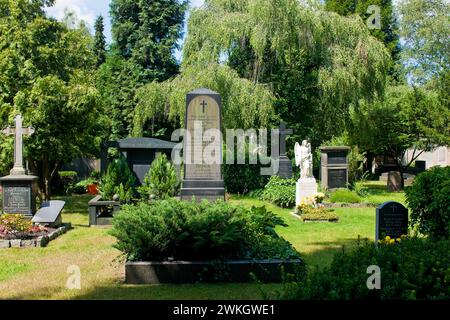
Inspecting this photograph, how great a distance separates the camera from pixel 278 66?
963 inches

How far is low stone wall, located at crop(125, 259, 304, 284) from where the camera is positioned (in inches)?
284

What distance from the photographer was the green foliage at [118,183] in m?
14.0

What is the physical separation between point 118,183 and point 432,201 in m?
9.28

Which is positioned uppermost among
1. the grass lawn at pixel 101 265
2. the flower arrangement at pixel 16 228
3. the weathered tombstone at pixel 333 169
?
the weathered tombstone at pixel 333 169

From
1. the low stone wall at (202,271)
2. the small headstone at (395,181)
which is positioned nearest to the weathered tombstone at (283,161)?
the small headstone at (395,181)

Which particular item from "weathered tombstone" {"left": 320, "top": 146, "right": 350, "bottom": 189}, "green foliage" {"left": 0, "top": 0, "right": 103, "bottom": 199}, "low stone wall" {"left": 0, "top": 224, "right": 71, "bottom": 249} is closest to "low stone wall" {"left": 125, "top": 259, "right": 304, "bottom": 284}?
"low stone wall" {"left": 0, "top": 224, "right": 71, "bottom": 249}

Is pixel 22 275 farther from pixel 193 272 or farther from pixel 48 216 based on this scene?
pixel 48 216

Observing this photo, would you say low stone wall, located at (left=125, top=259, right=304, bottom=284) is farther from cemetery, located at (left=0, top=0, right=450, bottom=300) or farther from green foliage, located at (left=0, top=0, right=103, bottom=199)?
green foliage, located at (left=0, top=0, right=103, bottom=199)

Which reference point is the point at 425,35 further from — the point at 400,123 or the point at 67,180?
the point at 67,180

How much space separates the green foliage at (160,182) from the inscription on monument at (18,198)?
128 inches

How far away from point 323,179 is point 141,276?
14930mm

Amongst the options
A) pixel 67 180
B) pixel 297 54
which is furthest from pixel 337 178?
pixel 67 180

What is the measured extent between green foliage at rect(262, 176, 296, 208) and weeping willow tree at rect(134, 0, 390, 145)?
124 inches

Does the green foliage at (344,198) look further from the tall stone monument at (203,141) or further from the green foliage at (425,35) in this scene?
the green foliage at (425,35)
